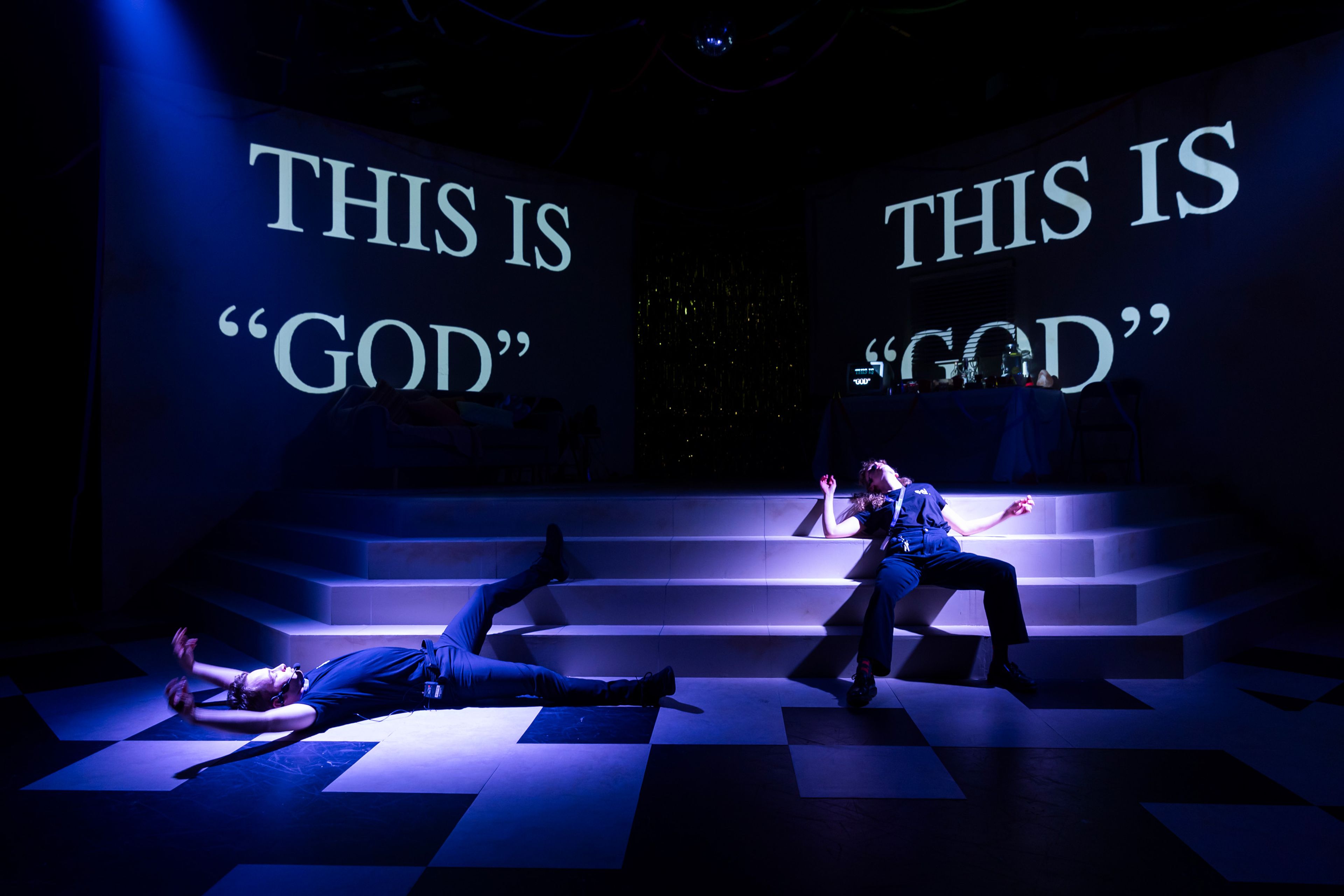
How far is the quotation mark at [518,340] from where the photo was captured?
679cm

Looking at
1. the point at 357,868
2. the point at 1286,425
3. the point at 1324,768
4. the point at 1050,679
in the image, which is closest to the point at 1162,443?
the point at 1286,425

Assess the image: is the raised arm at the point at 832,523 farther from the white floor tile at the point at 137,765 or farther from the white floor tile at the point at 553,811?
the white floor tile at the point at 137,765

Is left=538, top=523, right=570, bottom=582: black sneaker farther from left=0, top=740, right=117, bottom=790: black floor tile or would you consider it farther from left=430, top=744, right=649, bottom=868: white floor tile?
left=0, top=740, right=117, bottom=790: black floor tile

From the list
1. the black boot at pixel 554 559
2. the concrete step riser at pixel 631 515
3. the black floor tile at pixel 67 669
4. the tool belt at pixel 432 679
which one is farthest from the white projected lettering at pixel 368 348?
the tool belt at pixel 432 679

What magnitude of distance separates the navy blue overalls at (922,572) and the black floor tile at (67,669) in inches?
124

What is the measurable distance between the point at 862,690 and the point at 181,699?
6.94 ft

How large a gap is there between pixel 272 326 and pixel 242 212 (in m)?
0.84

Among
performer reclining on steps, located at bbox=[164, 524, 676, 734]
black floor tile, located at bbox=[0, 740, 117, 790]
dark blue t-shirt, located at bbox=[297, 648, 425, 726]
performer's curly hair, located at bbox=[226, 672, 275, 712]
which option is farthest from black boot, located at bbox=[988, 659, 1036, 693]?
black floor tile, located at bbox=[0, 740, 117, 790]

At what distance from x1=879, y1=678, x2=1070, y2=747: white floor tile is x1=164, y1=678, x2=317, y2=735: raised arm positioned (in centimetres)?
193

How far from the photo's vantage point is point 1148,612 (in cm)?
318

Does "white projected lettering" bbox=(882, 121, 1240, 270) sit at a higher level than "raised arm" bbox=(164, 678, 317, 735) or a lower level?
higher

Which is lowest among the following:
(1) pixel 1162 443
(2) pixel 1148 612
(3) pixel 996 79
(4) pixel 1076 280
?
(2) pixel 1148 612

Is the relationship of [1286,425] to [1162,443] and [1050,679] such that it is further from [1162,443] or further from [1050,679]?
[1050,679]

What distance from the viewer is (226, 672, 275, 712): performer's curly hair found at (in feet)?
7.22
